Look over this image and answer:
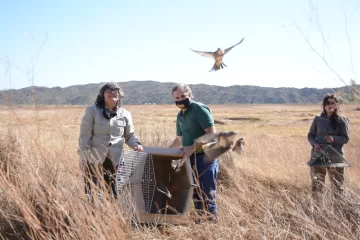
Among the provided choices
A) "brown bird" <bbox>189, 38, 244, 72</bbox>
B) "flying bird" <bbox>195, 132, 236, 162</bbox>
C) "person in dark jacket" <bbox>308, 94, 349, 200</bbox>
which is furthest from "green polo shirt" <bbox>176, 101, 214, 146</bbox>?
"brown bird" <bbox>189, 38, 244, 72</bbox>

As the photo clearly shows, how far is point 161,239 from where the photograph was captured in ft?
8.94

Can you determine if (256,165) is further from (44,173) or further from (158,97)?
(158,97)

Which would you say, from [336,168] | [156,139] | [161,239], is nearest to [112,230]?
[161,239]

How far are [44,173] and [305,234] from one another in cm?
196

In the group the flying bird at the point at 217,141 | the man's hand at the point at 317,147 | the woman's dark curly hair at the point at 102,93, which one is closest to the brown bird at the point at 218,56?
the man's hand at the point at 317,147

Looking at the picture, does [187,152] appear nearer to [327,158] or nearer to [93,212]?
[93,212]

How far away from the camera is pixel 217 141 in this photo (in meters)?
2.15

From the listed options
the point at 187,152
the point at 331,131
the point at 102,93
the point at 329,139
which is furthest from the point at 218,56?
the point at 187,152

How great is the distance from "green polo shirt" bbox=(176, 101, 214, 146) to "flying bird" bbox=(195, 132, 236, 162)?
1.19 metres

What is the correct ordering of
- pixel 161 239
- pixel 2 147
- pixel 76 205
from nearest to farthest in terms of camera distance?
pixel 76 205
pixel 161 239
pixel 2 147

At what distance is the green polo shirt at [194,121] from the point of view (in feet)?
11.2

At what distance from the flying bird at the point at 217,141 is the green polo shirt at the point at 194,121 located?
3.92ft

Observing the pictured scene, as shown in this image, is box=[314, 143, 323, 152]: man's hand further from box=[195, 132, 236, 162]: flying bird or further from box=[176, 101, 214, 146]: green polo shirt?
box=[195, 132, 236, 162]: flying bird

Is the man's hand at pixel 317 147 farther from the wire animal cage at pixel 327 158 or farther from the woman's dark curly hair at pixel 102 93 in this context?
the woman's dark curly hair at pixel 102 93
